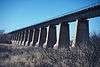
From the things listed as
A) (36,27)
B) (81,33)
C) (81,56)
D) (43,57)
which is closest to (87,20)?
(81,33)

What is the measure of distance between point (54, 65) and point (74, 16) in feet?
65.4

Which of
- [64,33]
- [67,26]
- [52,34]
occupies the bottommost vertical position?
[64,33]

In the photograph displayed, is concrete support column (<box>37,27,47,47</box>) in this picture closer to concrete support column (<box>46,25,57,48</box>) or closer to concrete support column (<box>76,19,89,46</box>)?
concrete support column (<box>46,25,57,48</box>)

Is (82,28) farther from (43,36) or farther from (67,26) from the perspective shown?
(43,36)

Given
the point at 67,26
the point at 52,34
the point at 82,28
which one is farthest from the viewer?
the point at 52,34

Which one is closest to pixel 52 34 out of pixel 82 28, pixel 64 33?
pixel 64 33

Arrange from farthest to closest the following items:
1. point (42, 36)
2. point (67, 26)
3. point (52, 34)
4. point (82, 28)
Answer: point (42, 36) → point (52, 34) → point (67, 26) → point (82, 28)

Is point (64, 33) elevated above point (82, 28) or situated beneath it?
situated beneath

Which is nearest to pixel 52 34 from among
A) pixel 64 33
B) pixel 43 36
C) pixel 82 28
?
pixel 64 33

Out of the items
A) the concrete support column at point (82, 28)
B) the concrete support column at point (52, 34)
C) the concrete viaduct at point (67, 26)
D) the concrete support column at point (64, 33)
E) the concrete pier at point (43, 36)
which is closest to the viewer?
the concrete viaduct at point (67, 26)

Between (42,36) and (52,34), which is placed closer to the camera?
(52,34)

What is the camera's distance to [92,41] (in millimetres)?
14078

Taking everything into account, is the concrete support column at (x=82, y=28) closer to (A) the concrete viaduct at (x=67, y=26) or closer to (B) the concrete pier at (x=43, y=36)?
(A) the concrete viaduct at (x=67, y=26)

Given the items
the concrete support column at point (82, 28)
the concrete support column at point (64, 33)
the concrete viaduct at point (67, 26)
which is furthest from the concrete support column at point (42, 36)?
the concrete support column at point (82, 28)
